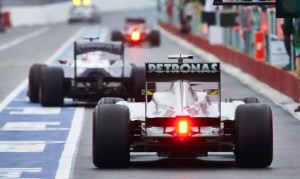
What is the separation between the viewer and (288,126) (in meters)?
22.5

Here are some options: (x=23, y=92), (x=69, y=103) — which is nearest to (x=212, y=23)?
(x=23, y=92)

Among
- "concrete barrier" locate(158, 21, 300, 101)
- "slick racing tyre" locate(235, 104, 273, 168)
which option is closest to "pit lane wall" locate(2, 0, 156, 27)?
"concrete barrier" locate(158, 21, 300, 101)

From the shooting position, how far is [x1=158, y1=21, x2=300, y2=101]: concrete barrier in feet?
94.0

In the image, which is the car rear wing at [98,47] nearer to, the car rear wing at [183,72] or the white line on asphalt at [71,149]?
the white line on asphalt at [71,149]

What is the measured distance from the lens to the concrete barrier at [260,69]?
2864cm

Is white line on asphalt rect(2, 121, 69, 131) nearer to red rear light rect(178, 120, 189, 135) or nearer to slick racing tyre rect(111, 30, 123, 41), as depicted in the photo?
red rear light rect(178, 120, 189, 135)

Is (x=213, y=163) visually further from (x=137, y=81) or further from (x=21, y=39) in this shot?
(x=21, y=39)

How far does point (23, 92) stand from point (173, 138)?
16762 millimetres

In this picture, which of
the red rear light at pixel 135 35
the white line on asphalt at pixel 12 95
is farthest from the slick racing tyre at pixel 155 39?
the white line on asphalt at pixel 12 95

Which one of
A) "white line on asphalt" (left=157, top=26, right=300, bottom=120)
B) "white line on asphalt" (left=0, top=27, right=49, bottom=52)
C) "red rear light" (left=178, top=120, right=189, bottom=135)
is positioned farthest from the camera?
"white line on asphalt" (left=0, top=27, right=49, bottom=52)

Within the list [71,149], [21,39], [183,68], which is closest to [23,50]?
[21,39]

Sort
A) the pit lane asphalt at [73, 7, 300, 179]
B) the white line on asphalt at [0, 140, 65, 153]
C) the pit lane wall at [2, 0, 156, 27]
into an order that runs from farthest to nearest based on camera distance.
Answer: the pit lane wall at [2, 0, 156, 27]
the white line on asphalt at [0, 140, 65, 153]
the pit lane asphalt at [73, 7, 300, 179]

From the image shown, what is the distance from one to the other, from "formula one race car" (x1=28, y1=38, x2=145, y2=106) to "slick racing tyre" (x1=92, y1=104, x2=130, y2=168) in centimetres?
1086

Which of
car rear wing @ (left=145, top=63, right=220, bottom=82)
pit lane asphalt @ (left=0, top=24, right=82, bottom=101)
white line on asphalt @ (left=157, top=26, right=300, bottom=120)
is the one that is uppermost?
car rear wing @ (left=145, top=63, right=220, bottom=82)
